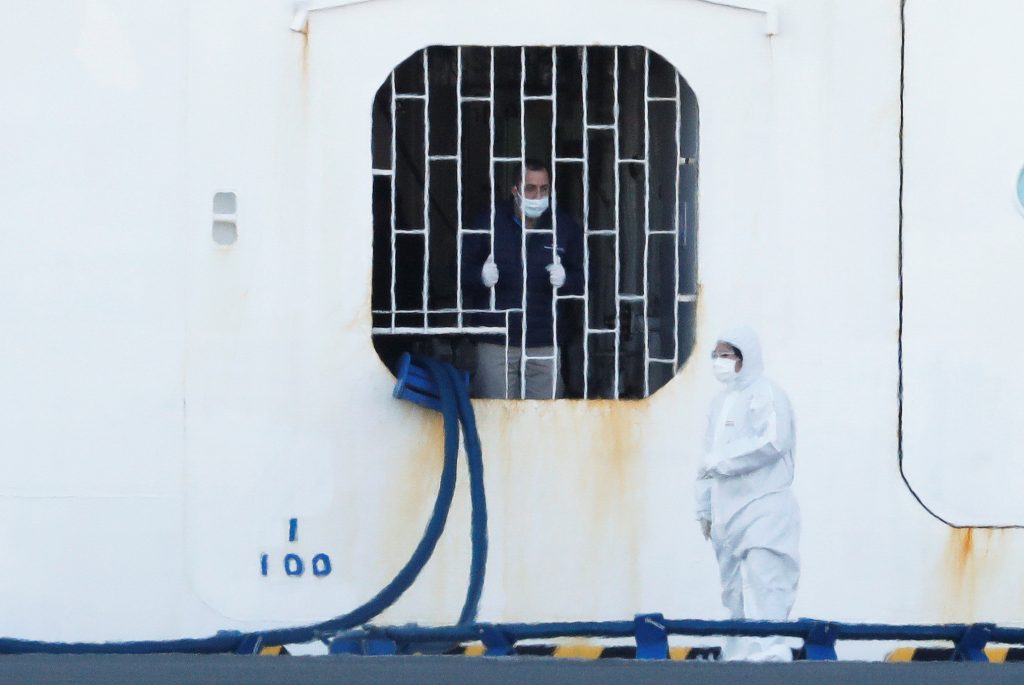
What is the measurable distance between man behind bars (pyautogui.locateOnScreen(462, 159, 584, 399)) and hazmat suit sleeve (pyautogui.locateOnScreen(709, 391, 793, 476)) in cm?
84

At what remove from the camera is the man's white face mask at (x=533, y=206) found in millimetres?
6684

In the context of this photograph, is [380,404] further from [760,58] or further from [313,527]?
[760,58]

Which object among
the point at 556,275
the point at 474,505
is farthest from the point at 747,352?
the point at 474,505

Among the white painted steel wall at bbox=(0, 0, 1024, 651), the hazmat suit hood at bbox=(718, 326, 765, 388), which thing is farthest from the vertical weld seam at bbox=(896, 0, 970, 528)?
the hazmat suit hood at bbox=(718, 326, 765, 388)

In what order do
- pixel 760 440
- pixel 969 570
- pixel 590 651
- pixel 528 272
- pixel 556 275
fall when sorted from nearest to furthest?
1. pixel 590 651
2. pixel 760 440
3. pixel 969 570
4. pixel 556 275
5. pixel 528 272

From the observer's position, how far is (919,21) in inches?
254

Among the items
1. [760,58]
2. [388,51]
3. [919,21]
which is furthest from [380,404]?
[919,21]

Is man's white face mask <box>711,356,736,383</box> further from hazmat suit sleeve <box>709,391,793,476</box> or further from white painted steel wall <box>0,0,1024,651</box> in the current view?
white painted steel wall <box>0,0,1024,651</box>

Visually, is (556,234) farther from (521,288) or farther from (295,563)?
(295,563)

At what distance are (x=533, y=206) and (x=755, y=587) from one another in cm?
160

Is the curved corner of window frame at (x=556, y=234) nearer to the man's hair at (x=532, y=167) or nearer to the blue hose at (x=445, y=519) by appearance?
the man's hair at (x=532, y=167)

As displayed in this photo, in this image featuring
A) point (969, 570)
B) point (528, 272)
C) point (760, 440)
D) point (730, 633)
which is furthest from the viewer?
point (528, 272)

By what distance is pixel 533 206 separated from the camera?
21.9ft

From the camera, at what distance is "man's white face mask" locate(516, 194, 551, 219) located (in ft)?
21.9
